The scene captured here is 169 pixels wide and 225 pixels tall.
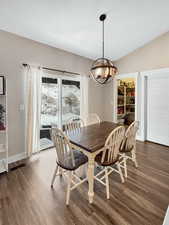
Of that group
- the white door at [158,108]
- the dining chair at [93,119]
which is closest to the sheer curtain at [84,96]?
the dining chair at [93,119]

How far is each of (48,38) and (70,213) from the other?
3.36 meters

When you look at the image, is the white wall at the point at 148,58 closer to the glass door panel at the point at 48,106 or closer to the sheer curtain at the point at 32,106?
the glass door panel at the point at 48,106

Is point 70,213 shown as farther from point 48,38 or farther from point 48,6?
point 48,38

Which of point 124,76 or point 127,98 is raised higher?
point 124,76

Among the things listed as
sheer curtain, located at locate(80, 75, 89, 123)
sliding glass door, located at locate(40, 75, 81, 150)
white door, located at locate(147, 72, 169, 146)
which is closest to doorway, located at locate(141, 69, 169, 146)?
white door, located at locate(147, 72, 169, 146)

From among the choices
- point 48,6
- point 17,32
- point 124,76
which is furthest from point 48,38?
point 124,76

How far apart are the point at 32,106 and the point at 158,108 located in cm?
348

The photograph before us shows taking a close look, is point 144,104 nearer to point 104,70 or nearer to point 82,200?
point 104,70

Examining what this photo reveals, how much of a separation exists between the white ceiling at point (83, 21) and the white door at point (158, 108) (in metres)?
1.21

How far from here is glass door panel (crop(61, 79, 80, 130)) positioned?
420cm

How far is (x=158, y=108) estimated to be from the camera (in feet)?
13.8

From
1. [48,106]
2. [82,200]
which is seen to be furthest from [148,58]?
[82,200]

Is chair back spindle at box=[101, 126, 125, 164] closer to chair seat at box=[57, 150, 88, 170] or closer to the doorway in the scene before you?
chair seat at box=[57, 150, 88, 170]

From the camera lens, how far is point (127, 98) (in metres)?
5.93
